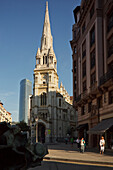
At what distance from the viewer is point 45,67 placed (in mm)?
85812

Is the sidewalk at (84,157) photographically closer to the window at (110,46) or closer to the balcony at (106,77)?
the balcony at (106,77)

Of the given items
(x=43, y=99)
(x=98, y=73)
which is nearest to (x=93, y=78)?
(x=98, y=73)

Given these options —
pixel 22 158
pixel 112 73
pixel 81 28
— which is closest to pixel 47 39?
pixel 81 28

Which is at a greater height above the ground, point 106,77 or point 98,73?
point 98,73

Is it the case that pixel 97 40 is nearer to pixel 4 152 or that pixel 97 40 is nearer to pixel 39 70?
pixel 4 152

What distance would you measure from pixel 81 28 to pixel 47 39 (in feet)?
178

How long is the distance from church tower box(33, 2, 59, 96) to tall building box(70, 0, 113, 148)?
4612cm

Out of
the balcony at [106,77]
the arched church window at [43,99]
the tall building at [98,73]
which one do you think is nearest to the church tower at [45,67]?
the arched church window at [43,99]

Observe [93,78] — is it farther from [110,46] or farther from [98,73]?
[110,46]

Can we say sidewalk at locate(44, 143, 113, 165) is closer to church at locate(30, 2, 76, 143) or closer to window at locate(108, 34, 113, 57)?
window at locate(108, 34, 113, 57)

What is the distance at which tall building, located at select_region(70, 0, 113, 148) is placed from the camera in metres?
24.7

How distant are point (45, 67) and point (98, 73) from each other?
5937cm

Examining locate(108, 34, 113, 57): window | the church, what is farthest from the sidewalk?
the church

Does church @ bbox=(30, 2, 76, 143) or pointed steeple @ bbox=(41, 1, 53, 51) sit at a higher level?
pointed steeple @ bbox=(41, 1, 53, 51)
